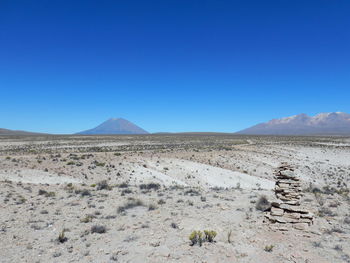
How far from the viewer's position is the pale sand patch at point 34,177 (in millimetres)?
17008

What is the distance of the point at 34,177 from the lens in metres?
17.7

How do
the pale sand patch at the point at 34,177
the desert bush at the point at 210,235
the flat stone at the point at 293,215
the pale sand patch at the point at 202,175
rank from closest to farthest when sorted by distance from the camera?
the desert bush at the point at 210,235, the flat stone at the point at 293,215, the pale sand patch at the point at 34,177, the pale sand patch at the point at 202,175

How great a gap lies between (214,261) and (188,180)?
1491 cm

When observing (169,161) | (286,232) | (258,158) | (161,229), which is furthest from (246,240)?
(258,158)

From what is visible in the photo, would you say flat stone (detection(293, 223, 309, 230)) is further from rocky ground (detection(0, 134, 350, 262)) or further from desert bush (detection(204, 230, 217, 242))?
desert bush (detection(204, 230, 217, 242))

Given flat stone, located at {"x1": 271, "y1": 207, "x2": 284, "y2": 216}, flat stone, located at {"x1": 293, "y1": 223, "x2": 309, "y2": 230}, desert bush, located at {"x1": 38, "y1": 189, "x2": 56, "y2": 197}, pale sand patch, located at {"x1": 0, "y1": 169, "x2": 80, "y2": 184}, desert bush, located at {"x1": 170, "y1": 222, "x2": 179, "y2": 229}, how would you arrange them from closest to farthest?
flat stone, located at {"x1": 293, "y1": 223, "x2": 309, "y2": 230}, desert bush, located at {"x1": 170, "y1": 222, "x2": 179, "y2": 229}, flat stone, located at {"x1": 271, "y1": 207, "x2": 284, "y2": 216}, desert bush, located at {"x1": 38, "y1": 189, "x2": 56, "y2": 197}, pale sand patch, located at {"x1": 0, "y1": 169, "x2": 80, "y2": 184}

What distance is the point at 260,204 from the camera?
10.8 m

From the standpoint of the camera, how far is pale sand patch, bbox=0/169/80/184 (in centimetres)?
1701

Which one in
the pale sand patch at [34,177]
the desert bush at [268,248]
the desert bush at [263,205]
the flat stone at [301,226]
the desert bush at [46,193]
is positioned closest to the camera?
the desert bush at [268,248]

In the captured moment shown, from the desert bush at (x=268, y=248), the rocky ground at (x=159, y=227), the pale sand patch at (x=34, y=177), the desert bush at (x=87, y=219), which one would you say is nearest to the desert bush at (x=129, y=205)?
the rocky ground at (x=159, y=227)

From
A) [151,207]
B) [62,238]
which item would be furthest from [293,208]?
[62,238]

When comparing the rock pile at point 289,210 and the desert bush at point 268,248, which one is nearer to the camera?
the desert bush at point 268,248

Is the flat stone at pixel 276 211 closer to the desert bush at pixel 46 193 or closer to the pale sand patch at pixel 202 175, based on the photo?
the desert bush at pixel 46 193

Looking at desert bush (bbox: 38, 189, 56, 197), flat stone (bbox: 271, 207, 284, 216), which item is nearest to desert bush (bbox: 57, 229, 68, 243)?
desert bush (bbox: 38, 189, 56, 197)
